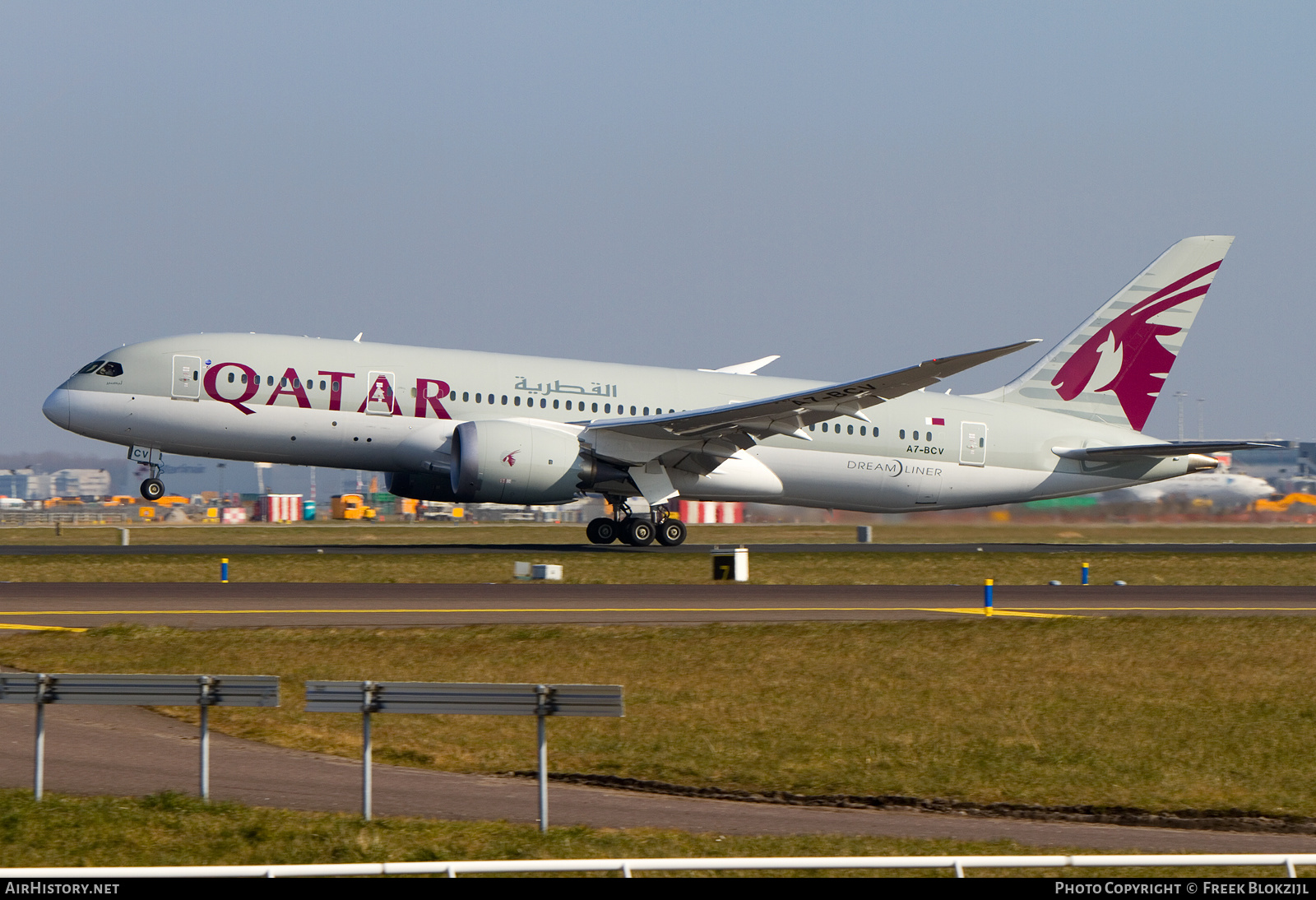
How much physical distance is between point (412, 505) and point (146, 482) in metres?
66.9

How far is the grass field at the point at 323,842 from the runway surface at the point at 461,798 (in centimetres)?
54

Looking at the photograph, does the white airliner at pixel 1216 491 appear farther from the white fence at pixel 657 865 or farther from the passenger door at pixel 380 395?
the white fence at pixel 657 865

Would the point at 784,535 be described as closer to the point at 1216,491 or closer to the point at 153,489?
the point at 1216,491

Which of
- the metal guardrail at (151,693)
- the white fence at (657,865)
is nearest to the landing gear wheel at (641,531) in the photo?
the metal guardrail at (151,693)

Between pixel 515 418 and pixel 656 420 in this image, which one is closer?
pixel 656 420

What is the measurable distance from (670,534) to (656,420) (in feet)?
13.6

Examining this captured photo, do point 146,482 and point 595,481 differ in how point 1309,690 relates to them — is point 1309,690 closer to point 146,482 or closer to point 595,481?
point 595,481

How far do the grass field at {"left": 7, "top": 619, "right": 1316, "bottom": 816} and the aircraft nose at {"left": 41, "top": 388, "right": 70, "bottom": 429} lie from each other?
1657 centimetres

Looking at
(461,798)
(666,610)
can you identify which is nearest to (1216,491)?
(666,610)

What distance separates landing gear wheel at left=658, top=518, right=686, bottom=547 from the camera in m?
37.1

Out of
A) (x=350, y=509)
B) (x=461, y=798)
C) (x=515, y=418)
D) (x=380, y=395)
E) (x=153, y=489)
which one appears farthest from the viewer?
(x=350, y=509)

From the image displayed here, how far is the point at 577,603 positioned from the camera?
2453cm

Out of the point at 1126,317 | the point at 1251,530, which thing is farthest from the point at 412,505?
the point at 1126,317
